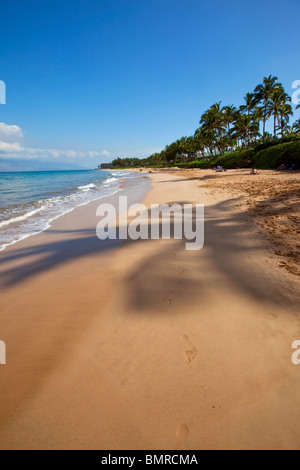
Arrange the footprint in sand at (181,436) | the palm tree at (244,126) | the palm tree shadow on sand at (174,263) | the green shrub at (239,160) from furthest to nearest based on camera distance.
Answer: the palm tree at (244,126) < the green shrub at (239,160) < the palm tree shadow on sand at (174,263) < the footprint in sand at (181,436)

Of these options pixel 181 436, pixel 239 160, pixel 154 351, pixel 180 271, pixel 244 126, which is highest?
pixel 244 126

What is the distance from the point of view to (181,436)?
4.64 ft

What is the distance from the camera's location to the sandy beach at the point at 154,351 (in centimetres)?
148

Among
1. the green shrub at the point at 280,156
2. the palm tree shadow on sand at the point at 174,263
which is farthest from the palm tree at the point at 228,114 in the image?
the palm tree shadow on sand at the point at 174,263

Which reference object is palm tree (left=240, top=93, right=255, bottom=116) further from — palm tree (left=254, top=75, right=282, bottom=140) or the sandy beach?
the sandy beach

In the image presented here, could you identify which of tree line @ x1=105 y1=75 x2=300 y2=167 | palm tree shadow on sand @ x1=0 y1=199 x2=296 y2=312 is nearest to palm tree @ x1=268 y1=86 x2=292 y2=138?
tree line @ x1=105 y1=75 x2=300 y2=167

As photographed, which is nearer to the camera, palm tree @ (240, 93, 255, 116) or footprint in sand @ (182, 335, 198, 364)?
footprint in sand @ (182, 335, 198, 364)

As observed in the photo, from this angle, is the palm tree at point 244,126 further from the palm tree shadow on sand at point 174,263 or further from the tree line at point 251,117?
the palm tree shadow on sand at point 174,263

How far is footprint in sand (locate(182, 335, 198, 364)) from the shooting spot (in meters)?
2.02

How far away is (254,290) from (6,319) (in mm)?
3573

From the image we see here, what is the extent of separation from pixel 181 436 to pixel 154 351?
30.1 inches

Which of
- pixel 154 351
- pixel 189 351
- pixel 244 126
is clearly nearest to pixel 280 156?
pixel 244 126

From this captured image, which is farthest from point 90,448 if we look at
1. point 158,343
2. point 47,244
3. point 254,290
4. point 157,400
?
point 47,244

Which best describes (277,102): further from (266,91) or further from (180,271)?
(180,271)
